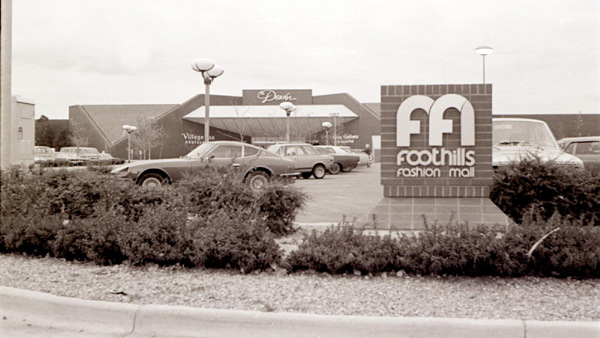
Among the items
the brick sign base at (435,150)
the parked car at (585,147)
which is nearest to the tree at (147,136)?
the parked car at (585,147)

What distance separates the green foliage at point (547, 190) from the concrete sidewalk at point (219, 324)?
4.11m

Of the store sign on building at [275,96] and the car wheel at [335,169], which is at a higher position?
the store sign on building at [275,96]

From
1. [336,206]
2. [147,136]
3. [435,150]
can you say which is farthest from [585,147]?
[147,136]

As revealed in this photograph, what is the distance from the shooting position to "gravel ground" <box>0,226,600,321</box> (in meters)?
4.10

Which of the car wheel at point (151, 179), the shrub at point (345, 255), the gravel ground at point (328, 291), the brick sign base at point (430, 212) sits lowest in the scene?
the gravel ground at point (328, 291)

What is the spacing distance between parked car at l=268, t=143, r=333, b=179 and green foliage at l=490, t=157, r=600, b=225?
40.2 ft

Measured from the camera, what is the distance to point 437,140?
781cm

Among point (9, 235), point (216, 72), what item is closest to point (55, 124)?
point (216, 72)

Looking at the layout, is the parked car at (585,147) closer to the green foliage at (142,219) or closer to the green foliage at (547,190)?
the green foliage at (547,190)

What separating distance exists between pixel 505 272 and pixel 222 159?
933cm

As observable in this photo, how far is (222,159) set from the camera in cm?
1326

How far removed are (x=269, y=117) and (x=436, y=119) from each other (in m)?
46.9

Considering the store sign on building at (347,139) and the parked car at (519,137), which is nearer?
the parked car at (519,137)

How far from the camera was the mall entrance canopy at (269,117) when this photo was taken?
53688 mm
